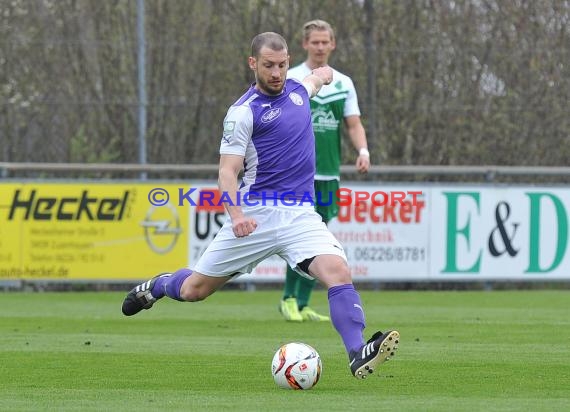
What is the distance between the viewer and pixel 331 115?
Answer: 11.8 metres

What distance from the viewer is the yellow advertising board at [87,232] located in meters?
15.7

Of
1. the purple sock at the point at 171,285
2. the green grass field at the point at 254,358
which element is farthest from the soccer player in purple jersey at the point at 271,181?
the green grass field at the point at 254,358

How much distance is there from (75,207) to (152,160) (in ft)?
6.15

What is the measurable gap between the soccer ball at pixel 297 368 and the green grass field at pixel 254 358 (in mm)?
91

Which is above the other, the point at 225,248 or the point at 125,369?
the point at 225,248

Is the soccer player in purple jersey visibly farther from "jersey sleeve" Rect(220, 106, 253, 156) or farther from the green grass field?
the green grass field

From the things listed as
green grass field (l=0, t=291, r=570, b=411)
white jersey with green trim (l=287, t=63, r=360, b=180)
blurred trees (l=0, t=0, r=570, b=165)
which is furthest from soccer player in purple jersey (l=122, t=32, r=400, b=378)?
blurred trees (l=0, t=0, r=570, b=165)

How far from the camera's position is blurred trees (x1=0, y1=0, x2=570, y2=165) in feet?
57.3

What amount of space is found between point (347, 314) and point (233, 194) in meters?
0.91

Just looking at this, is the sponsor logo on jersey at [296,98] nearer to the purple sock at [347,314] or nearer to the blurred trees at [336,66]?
the purple sock at [347,314]

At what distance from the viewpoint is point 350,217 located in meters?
16.0

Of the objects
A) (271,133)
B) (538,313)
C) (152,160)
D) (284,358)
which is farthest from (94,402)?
(152,160)

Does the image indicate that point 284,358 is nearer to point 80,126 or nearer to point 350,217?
point 350,217

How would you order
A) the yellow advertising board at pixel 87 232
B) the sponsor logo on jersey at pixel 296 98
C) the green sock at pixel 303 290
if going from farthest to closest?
the yellow advertising board at pixel 87 232 → the green sock at pixel 303 290 → the sponsor logo on jersey at pixel 296 98
